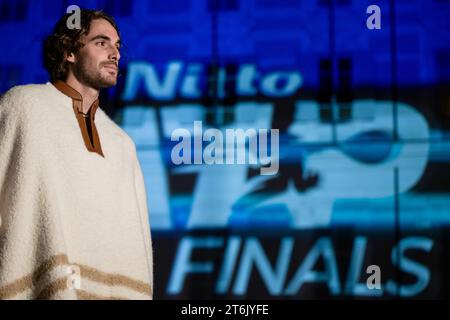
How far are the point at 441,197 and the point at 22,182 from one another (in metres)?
2.84

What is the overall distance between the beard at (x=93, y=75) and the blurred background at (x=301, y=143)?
2.05 metres

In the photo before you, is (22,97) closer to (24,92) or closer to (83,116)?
(24,92)

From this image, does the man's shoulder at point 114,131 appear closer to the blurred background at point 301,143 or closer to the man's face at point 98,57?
the man's face at point 98,57

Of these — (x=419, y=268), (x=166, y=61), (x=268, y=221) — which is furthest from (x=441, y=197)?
(x=166, y=61)

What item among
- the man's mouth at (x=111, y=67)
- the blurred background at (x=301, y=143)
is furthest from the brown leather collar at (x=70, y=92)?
the blurred background at (x=301, y=143)

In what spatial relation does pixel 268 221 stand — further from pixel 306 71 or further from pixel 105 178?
pixel 105 178

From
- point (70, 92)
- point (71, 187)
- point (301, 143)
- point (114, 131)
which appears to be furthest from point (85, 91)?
point (301, 143)

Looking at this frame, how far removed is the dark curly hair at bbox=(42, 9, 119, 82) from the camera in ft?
7.13

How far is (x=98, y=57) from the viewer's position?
2117mm

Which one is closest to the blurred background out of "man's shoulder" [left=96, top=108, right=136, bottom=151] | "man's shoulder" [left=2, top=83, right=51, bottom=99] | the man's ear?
"man's shoulder" [left=96, top=108, right=136, bottom=151]

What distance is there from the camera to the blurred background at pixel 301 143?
405 cm

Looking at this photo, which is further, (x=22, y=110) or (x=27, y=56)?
(x=27, y=56)

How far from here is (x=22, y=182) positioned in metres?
1.88
